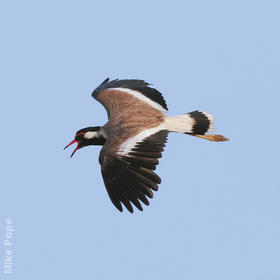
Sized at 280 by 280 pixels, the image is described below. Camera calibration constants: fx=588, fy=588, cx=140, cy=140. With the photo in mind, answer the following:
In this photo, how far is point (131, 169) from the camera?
644 cm

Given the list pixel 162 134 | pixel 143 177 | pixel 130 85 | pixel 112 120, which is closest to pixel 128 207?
pixel 143 177

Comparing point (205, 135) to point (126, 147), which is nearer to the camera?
point (126, 147)

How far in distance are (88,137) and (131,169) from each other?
1466 mm

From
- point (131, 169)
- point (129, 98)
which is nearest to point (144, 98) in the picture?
point (129, 98)

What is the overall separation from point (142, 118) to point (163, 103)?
0.76 meters

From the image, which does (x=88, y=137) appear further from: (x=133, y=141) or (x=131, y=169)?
(x=131, y=169)

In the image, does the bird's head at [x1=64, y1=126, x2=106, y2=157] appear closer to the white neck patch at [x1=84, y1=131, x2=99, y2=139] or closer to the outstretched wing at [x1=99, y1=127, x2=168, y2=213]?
the white neck patch at [x1=84, y1=131, x2=99, y2=139]

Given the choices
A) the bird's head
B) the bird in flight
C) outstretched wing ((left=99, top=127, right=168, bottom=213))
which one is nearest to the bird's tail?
the bird in flight

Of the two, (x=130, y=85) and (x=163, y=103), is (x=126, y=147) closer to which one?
(x=163, y=103)

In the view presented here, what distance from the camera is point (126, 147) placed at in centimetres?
668

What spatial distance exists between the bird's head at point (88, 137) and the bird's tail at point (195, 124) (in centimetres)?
91

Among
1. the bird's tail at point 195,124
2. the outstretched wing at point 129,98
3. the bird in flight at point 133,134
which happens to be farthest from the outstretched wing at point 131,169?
the outstretched wing at point 129,98

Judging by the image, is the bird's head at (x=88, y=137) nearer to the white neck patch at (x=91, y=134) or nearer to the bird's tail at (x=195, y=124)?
the white neck patch at (x=91, y=134)

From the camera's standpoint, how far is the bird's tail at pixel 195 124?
7.46 m
